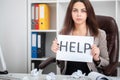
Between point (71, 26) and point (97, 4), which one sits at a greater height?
point (97, 4)

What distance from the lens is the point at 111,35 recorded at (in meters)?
1.82

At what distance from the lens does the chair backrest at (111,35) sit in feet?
5.78

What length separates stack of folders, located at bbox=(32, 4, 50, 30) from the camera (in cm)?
245

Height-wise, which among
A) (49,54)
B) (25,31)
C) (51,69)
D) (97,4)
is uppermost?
(97,4)

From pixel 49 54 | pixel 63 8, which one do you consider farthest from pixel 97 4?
pixel 49 54

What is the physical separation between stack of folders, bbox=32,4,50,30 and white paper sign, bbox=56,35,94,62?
1.14 meters

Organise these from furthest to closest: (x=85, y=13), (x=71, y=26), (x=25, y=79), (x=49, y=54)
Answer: (x=49, y=54)
(x=71, y=26)
(x=85, y=13)
(x=25, y=79)

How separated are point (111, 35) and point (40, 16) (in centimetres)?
97

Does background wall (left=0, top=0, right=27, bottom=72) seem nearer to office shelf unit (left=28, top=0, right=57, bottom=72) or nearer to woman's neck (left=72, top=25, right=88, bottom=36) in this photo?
office shelf unit (left=28, top=0, right=57, bottom=72)

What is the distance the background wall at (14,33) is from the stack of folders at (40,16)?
0.47 ft

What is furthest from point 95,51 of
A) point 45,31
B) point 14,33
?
point 14,33

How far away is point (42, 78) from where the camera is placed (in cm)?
122

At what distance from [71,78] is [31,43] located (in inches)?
54.3

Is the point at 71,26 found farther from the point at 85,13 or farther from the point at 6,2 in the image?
the point at 6,2
